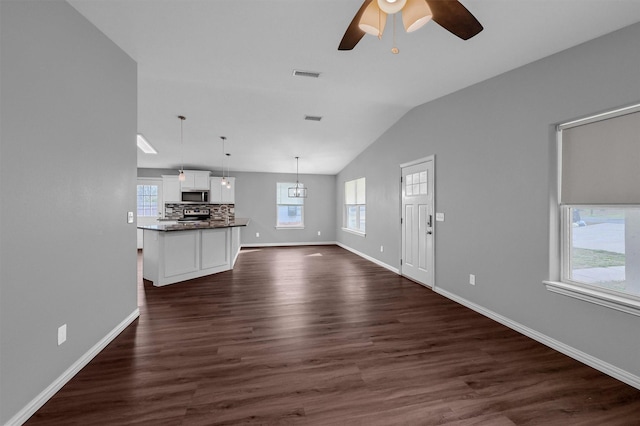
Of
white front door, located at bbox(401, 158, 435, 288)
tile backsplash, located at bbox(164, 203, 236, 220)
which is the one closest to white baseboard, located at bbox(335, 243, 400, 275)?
white front door, located at bbox(401, 158, 435, 288)

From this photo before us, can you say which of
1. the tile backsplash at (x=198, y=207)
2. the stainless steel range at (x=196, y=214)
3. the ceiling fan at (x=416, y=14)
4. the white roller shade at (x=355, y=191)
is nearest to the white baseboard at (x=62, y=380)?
the ceiling fan at (x=416, y=14)

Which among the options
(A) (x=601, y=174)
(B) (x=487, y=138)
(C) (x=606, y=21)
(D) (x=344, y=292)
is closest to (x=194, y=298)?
(D) (x=344, y=292)

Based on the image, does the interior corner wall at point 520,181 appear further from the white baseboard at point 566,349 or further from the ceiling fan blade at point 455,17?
the ceiling fan blade at point 455,17

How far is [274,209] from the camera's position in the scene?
875 cm

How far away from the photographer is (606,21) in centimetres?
204

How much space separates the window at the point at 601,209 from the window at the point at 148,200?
28.3 ft

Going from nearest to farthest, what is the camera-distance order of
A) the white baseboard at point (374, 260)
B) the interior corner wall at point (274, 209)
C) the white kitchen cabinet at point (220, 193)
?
1. the white baseboard at point (374, 260)
2. the white kitchen cabinet at point (220, 193)
3. the interior corner wall at point (274, 209)

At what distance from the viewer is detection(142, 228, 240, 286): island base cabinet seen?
4.26m

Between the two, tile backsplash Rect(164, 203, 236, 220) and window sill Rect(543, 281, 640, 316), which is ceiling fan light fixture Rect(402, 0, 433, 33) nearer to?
window sill Rect(543, 281, 640, 316)

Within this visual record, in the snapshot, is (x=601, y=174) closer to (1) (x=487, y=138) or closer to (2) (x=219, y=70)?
(1) (x=487, y=138)

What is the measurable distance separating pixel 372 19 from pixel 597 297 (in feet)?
8.69

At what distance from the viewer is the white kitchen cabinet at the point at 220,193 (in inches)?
310

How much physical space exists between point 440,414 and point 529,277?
1809 mm

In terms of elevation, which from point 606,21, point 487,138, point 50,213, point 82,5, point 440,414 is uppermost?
point 82,5
